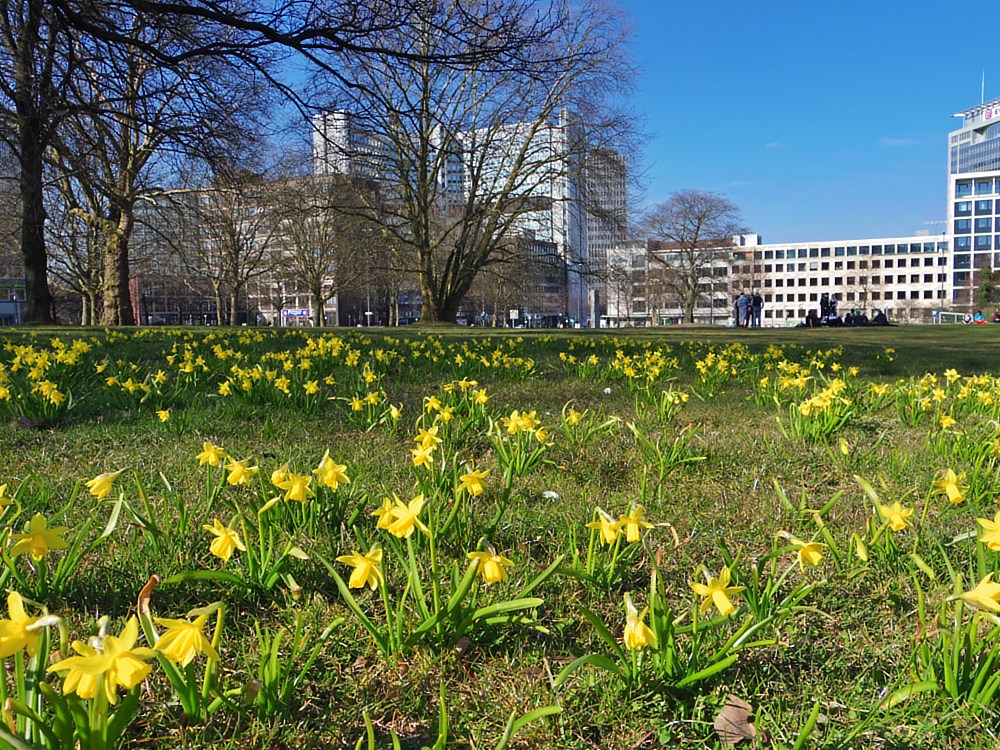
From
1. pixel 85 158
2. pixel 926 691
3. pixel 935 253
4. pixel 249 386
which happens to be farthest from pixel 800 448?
pixel 935 253

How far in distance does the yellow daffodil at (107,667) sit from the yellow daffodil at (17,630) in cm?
6

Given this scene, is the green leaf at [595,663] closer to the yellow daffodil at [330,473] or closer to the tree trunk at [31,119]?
the yellow daffodil at [330,473]

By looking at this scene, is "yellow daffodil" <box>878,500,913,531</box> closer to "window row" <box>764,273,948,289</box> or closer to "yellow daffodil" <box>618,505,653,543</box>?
"yellow daffodil" <box>618,505,653,543</box>

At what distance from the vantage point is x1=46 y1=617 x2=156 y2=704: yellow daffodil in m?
0.74

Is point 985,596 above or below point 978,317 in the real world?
below

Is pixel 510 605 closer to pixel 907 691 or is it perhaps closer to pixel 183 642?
pixel 183 642

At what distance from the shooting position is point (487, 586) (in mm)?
1624

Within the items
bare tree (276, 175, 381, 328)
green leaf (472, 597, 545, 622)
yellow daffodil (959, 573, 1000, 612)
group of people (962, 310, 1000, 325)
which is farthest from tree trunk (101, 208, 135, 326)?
group of people (962, 310, 1000, 325)

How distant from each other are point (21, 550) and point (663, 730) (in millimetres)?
1171

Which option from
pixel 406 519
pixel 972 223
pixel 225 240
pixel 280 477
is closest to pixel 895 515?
pixel 406 519

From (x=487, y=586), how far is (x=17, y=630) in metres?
1.04

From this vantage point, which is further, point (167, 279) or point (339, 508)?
point (167, 279)

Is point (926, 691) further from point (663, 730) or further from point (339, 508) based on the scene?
point (339, 508)

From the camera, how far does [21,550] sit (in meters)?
1.06
